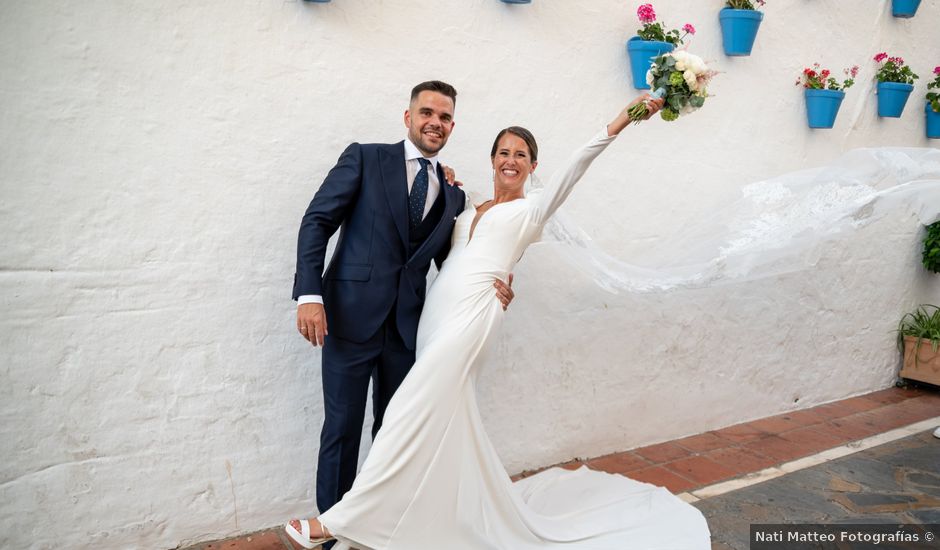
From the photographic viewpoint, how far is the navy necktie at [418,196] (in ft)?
8.66

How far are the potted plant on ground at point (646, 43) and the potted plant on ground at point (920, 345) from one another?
3.33 m

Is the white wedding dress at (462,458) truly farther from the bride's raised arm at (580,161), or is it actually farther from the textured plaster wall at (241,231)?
the textured plaster wall at (241,231)

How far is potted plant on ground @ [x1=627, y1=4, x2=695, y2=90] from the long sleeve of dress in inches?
50.6

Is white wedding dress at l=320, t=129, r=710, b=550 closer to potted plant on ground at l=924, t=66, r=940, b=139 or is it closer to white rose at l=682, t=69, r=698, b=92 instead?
white rose at l=682, t=69, r=698, b=92

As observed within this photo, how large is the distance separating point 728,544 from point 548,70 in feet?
Result: 7.76

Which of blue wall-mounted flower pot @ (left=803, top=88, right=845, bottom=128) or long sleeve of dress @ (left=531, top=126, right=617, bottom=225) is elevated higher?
blue wall-mounted flower pot @ (left=803, top=88, right=845, bottom=128)

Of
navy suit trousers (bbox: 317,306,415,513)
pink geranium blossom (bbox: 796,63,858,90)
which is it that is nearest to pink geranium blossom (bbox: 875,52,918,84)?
pink geranium blossom (bbox: 796,63,858,90)

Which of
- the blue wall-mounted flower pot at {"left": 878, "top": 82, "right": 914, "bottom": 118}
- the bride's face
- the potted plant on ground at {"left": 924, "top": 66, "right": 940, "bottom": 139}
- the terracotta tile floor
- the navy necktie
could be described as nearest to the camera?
the navy necktie

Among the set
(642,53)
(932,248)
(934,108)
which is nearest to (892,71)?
(934,108)

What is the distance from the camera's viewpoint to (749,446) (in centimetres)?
406

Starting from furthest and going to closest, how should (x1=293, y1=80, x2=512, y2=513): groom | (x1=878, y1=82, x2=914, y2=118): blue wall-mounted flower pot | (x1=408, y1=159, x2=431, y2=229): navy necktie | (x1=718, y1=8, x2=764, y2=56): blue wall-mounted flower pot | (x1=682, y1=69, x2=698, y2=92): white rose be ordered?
1. (x1=878, y1=82, x2=914, y2=118): blue wall-mounted flower pot
2. (x1=718, y1=8, x2=764, y2=56): blue wall-mounted flower pot
3. (x1=408, y1=159, x2=431, y2=229): navy necktie
4. (x1=293, y1=80, x2=512, y2=513): groom
5. (x1=682, y1=69, x2=698, y2=92): white rose

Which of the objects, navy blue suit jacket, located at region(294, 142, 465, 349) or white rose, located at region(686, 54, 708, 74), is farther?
navy blue suit jacket, located at region(294, 142, 465, 349)

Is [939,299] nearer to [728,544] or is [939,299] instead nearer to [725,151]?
[725,151]

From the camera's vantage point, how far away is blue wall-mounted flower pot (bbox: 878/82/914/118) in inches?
187
